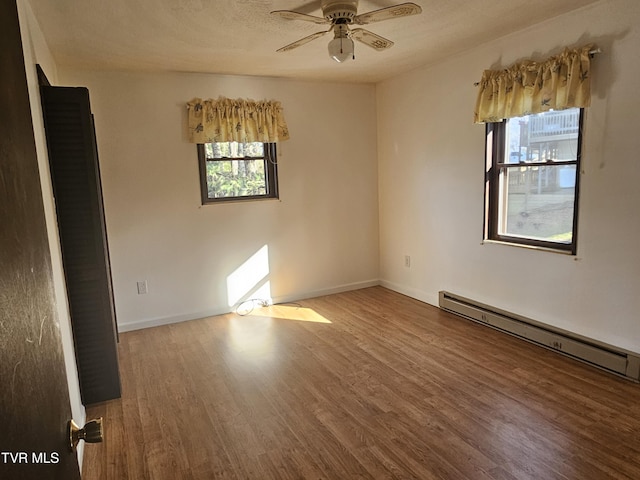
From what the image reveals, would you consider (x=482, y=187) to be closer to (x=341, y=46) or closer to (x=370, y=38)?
(x=370, y=38)

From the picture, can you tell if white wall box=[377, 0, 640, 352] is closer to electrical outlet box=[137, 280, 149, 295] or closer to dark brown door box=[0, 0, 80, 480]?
electrical outlet box=[137, 280, 149, 295]

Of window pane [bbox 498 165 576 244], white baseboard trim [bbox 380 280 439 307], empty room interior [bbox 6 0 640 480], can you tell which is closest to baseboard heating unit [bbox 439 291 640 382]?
empty room interior [bbox 6 0 640 480]

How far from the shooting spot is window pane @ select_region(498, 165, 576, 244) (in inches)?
125

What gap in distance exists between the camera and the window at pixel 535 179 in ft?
10.2

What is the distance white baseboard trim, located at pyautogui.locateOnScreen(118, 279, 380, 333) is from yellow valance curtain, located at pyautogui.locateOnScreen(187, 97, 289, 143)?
1.73m

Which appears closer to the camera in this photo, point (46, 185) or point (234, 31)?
point (46, 185)

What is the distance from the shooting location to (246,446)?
2281 millimetres

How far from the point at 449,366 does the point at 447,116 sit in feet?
7.55

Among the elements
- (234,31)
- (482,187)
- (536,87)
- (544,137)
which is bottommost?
(482,187)

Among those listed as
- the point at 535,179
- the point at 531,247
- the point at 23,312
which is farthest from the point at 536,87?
the point at 23,312

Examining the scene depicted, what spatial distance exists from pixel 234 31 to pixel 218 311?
271 cm

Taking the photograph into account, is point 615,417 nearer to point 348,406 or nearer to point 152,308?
point 348,406

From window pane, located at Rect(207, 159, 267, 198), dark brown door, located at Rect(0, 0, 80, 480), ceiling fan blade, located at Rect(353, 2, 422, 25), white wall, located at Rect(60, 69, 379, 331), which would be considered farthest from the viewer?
window pane, located at Rect(207, 159, 267, 198)

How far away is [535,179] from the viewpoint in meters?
3.39
